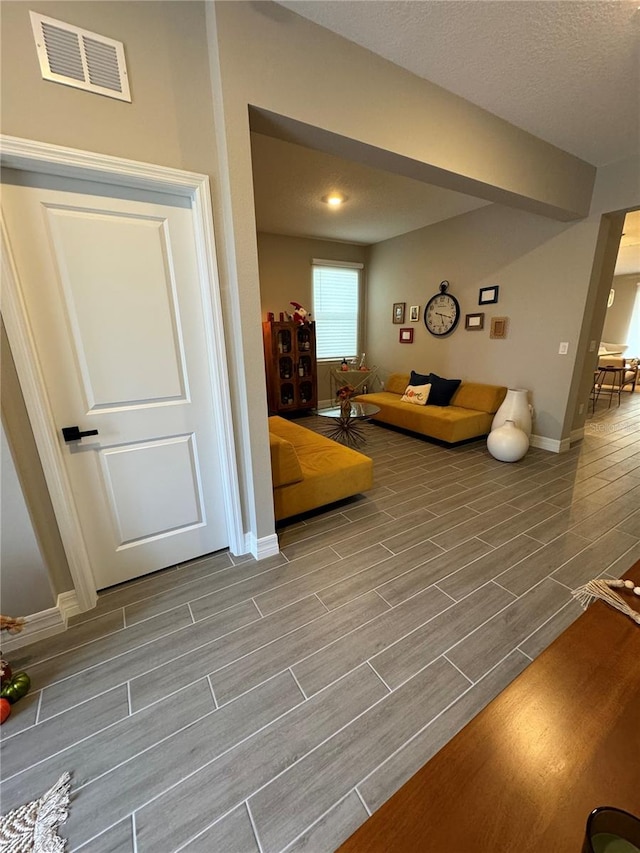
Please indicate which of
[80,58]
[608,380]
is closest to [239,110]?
[80,58]

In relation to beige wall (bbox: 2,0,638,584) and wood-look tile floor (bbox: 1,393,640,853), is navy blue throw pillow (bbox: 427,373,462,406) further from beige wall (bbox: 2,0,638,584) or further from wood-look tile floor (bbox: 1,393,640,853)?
beige wall (bbox: 2,0,638,584)

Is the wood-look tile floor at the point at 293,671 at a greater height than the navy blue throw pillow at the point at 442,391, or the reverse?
the navy blue throw pillow at the point at 442,391

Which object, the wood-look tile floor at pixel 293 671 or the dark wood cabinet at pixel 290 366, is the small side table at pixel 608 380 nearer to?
the dark wood cabinet at pixel 290 366

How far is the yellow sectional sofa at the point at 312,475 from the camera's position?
94.5 inches

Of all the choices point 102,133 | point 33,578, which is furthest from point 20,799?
point 102,133

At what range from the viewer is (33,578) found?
1.62 m

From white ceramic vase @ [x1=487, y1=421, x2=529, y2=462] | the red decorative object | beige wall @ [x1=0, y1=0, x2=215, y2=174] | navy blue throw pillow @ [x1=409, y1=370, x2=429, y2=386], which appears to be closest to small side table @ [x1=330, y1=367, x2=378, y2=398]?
navy blue throw pillow @ [x1=409, y1=370, x2=429, y2=386]

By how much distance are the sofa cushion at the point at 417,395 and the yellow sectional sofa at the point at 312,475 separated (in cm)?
202

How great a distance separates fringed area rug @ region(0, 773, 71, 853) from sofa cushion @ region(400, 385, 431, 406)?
4.45 m

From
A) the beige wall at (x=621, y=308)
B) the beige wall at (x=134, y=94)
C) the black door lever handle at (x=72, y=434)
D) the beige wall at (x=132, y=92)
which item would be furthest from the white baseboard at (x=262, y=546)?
the beige wall at (x=621, y=308)

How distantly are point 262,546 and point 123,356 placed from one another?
138 centimetres

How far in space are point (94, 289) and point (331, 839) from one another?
227 centimetres

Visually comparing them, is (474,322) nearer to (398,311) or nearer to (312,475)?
(398,311)

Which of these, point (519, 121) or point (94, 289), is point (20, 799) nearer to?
point (94, 289)
